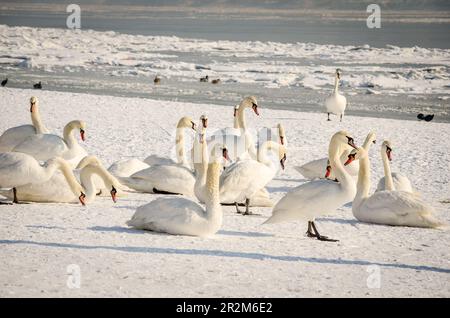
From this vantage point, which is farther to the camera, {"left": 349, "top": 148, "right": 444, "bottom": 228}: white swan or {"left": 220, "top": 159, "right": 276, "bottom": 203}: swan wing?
{"left": 220, "top": 159, "right": 276, "bottom": 203}: swan wing

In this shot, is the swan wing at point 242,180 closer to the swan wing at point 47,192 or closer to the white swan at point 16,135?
the swan wing at point 47,192

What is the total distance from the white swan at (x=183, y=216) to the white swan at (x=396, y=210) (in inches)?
69.1

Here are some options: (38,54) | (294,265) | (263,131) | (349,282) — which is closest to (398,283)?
(349,282)

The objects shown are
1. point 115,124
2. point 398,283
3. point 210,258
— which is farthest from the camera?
point 115,124

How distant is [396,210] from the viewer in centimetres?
786

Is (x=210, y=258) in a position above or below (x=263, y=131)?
below

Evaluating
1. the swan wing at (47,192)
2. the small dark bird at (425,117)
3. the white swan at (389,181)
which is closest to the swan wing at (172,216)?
the swan wing at (47,192)

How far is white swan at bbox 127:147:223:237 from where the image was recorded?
22.7ft

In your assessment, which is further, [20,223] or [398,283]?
[20,223]

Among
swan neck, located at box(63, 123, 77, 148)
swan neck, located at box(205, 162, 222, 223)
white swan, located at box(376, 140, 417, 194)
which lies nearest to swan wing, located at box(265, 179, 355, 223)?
swan neck, located at box(205, 162, 222, 223)

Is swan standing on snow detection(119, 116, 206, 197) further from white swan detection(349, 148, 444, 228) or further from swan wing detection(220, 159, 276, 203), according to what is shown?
white swan detection(349, 148, 444, 228)

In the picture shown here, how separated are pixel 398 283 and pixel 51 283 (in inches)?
94.0

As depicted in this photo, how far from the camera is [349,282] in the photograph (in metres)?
5.85
